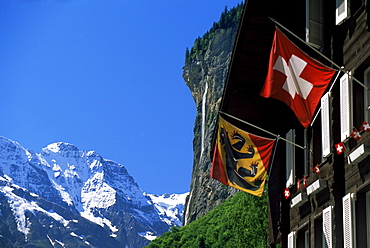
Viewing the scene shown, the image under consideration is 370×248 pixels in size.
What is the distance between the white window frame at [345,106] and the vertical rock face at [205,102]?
14626cm

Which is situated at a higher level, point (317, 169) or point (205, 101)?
point (205, 101)

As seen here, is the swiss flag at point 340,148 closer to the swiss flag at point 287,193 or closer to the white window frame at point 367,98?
the white window frame at point 367,98

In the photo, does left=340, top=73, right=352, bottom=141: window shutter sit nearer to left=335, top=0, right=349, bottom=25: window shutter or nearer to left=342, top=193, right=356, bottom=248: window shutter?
left=335, top=0, right=349, bottom=25: window shutter

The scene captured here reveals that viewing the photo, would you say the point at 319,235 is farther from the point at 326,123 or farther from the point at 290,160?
the point at 290,160

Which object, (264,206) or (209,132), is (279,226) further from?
(209,132)

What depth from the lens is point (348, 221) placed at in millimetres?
13836

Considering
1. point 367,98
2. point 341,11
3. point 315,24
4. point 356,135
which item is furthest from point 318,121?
point 356,135

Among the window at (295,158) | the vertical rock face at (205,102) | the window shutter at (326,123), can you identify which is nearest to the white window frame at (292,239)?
the window at (295,158)

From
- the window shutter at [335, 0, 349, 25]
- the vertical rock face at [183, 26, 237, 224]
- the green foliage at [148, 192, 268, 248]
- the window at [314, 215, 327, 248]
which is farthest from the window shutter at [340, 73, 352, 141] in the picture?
the vertical rock face at [183, 26, 237, 224]

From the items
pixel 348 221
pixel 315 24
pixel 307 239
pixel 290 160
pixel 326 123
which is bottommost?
pixel 348 221

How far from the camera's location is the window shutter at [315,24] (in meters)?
16.7

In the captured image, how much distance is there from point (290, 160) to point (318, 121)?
2847mm

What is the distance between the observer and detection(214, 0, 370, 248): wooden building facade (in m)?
13.9

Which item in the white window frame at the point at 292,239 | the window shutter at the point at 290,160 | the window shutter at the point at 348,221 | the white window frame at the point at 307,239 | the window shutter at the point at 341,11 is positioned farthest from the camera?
the window shutter at the point at 290,160
